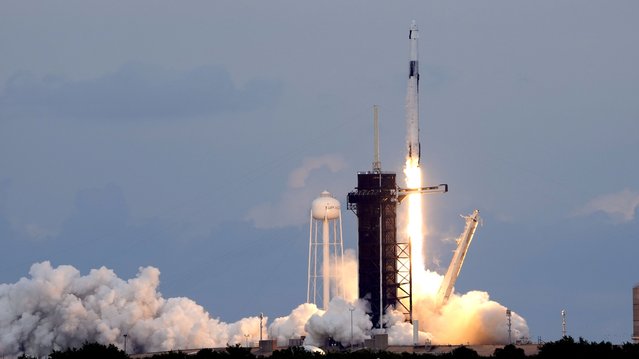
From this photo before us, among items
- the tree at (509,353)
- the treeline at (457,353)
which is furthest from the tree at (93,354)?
the tree at (509,353)

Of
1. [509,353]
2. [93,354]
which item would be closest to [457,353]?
[509,353]

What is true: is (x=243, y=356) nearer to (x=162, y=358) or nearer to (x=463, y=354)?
(x=162, y=358)

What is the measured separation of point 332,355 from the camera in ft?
623

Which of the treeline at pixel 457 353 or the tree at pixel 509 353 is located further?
the tree at pixel 509 353

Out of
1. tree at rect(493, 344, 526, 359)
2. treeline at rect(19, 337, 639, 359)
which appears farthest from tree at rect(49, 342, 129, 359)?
tree at rect(493, 344, 526, 359)

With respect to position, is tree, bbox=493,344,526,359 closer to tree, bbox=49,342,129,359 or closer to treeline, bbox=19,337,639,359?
treeline, bbox=19,337,639,359

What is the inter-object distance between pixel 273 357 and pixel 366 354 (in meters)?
8.27

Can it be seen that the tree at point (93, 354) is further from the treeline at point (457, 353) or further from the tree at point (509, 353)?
the tree at point (509, 353)

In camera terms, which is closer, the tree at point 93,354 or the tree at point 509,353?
the tree at point 93,354

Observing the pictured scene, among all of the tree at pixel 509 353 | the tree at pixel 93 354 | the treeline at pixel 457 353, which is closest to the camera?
the treeline at pixel 457 353

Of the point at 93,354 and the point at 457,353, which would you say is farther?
the point at 457,353

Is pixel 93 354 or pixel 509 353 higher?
pixel 509 353

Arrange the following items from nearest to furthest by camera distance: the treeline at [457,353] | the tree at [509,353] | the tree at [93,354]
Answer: the treeline at [457,353], the tree at [93,354], the tree at [509,353]

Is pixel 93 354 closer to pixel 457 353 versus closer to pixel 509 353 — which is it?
pixel 457 353
